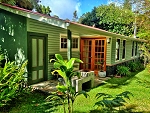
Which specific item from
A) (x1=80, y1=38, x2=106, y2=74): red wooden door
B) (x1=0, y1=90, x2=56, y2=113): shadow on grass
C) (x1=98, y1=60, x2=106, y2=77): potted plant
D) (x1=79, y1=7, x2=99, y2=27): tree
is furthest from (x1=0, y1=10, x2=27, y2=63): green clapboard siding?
(x1=79, y1=7, x2=99, y2=27): tree

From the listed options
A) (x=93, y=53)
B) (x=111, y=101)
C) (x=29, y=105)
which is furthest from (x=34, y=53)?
(x=111, y=101)

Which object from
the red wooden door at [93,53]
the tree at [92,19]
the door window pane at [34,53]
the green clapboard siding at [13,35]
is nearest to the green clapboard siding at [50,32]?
the green clapboard siding at [13,35]

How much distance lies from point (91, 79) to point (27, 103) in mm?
3229

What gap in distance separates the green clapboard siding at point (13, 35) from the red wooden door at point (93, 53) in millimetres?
4837

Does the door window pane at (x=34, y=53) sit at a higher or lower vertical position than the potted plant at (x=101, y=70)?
higher

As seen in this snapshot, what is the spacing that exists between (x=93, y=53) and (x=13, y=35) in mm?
5358

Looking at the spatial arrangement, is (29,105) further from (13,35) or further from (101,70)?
(101,70)

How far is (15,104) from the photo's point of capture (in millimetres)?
5113

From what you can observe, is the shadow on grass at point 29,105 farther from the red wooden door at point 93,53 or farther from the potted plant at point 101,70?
the red wooden door at point 93,53

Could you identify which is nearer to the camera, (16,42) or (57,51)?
(16,42)

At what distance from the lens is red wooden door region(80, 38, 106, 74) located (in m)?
10.3

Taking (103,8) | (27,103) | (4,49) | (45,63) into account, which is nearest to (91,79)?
(45,63)

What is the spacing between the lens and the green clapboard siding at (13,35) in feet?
22.0

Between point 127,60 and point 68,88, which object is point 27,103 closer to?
point 68,88
